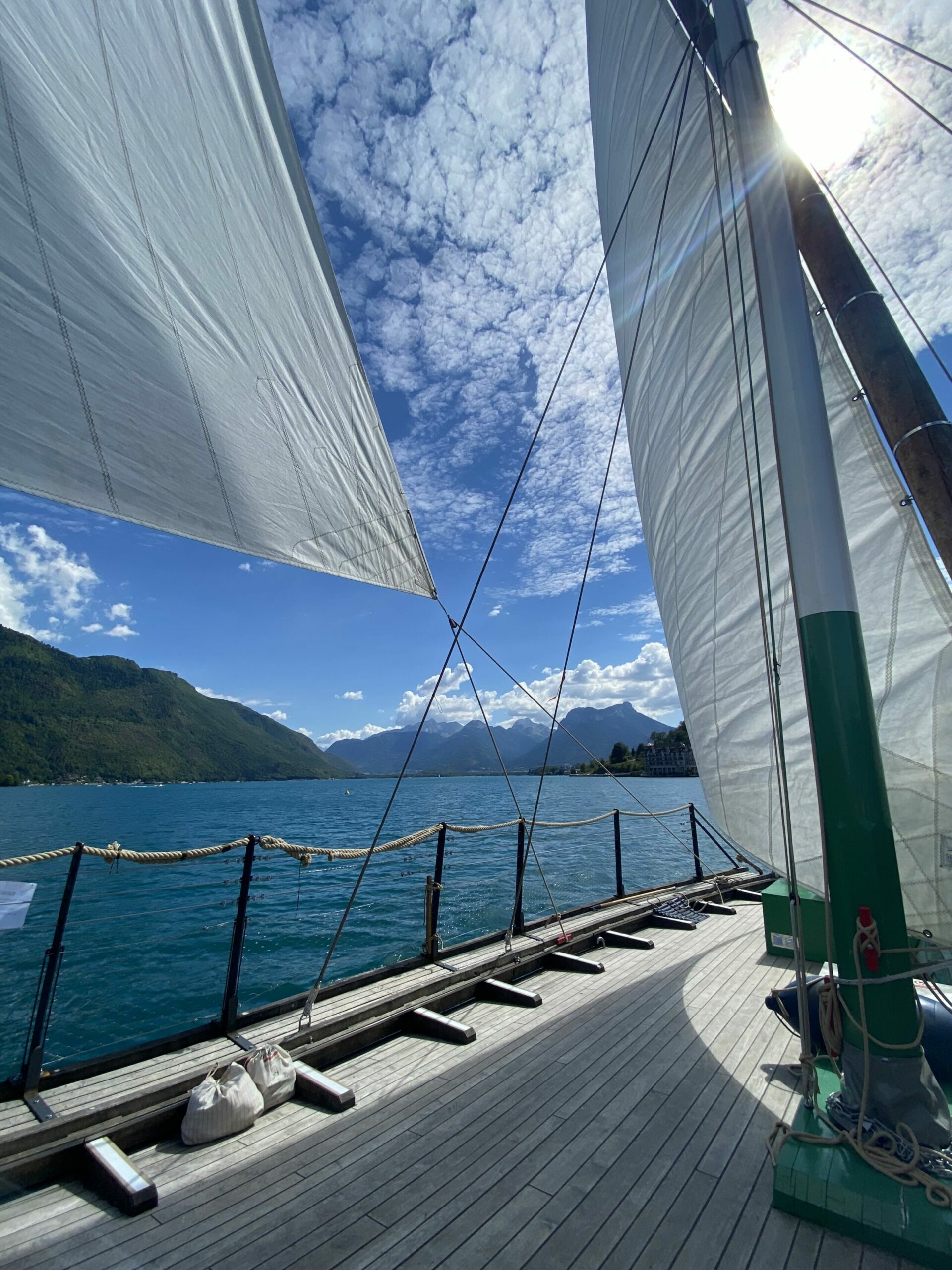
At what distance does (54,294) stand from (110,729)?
14041cm

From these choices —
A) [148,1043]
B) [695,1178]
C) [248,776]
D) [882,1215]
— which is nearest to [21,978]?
[148,1043]

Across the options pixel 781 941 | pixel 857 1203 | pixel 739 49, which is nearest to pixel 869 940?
pixel 857 1203

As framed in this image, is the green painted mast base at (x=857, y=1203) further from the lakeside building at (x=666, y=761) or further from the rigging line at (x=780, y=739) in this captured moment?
the lakeside building at (x=666, y=761)

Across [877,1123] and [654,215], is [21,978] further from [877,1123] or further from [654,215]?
[654,215]

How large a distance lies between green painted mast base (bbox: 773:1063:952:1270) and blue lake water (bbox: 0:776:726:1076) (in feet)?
8.39

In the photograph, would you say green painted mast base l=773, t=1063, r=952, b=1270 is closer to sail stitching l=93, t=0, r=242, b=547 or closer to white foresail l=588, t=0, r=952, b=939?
white foresail l=588, t=0, r=952, b=939

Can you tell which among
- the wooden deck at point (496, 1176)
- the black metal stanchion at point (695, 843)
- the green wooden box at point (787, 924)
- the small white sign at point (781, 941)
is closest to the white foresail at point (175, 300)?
the wooden deck at point (496, 1176)

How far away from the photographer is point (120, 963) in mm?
9547

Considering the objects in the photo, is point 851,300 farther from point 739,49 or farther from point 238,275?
point 238,275

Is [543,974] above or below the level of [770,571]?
below

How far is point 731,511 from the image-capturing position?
3.83 m

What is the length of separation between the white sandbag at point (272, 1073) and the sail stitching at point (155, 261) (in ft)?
8.74

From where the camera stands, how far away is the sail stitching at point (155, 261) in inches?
99.2

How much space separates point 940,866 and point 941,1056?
3.87 feet
